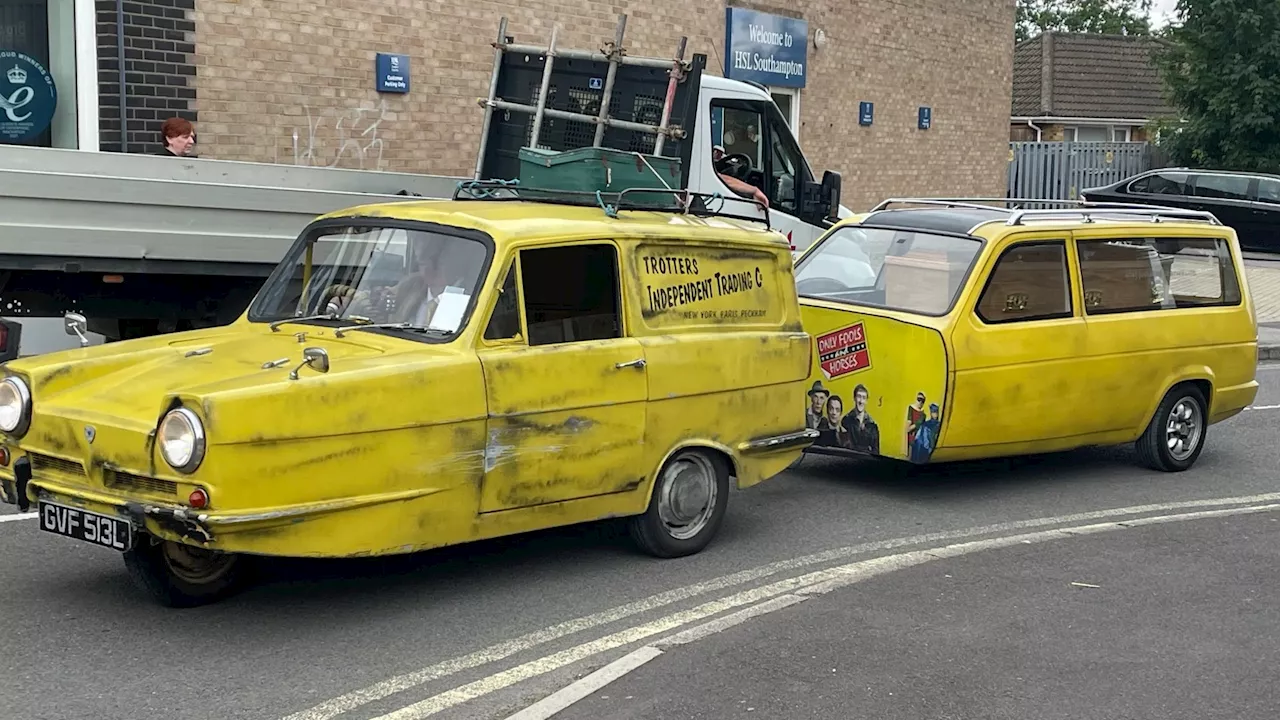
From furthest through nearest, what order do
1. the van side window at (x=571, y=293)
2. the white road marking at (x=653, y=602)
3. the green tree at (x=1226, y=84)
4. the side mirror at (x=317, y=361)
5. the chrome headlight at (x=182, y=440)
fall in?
1. the green tree at (x=1226, y=84)
2. the van side window at (x=571, y=293)
3. the side mirror at (x=317, y=361)
4. the chrome headlight at (x=182, y=440)
5. the white road marking at (x=653, y=602)

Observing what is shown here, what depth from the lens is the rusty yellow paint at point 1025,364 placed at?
8.77 metres

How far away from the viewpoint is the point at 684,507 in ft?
24.3

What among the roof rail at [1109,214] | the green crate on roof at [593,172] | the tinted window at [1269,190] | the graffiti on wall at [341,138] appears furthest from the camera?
the tinted window at [1269,190]

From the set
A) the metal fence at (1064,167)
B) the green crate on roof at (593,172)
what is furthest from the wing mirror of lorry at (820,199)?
the metal fence at (1064,167)

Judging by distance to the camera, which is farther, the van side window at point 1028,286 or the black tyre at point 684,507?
the van side window at point 1028,286

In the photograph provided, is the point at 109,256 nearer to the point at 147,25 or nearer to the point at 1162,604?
the point at 147,25

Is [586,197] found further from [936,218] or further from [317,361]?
[936,218]

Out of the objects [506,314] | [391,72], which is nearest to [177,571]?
[506,314]

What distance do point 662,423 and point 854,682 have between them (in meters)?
1.88

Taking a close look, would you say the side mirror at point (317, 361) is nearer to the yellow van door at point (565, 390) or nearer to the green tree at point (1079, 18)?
the yellow van door at point (565, 390)

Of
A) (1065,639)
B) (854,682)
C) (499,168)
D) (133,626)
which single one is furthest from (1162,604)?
(499,168)

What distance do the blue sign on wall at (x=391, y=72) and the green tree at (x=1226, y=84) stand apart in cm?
2428

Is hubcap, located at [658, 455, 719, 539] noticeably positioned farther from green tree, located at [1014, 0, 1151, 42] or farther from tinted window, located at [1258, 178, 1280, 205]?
green tree, located at [1014, 0, 1151, 42]

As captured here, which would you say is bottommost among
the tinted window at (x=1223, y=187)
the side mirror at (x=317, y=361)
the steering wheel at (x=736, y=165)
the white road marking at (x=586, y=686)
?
the white road marking at (x=586, y=686)
